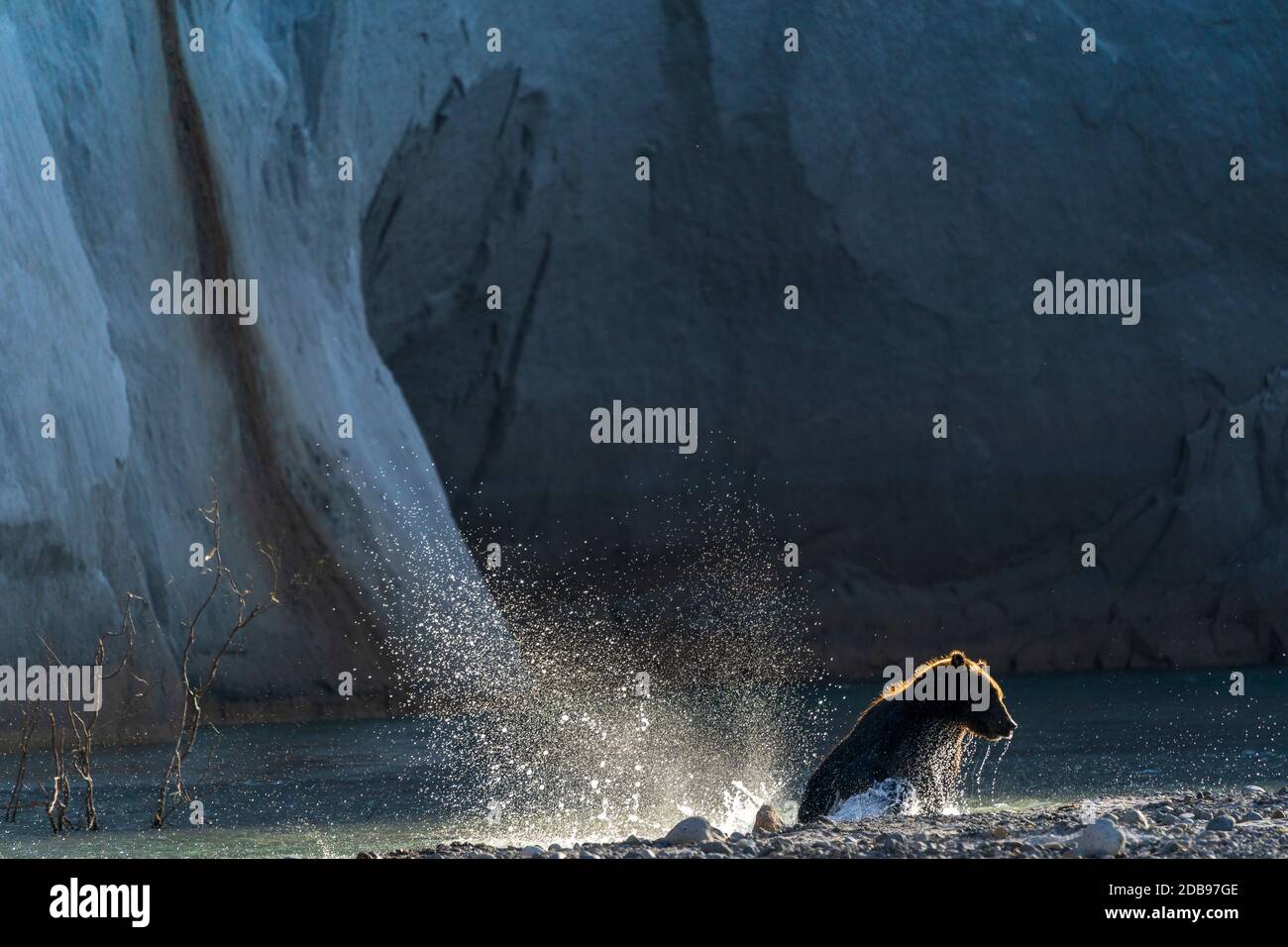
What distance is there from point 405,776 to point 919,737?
13.7 feet

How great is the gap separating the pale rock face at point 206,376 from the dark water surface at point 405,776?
1003 millimetres

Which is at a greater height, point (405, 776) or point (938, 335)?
point (938, 335)

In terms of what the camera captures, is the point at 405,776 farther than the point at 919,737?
Yes

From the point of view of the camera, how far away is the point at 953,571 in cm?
2120

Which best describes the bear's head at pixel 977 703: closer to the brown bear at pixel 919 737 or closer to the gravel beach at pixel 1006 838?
the brown bear at pixel 919 737

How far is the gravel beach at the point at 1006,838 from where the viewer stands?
A: 4730 millimetres

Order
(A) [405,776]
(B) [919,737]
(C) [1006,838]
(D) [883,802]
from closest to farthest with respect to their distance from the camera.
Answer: (C) [1006,838] → (D) [883,802] → (B) [919,737] → (A) [405,776]

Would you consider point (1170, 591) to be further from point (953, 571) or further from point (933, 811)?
point (933, 811)

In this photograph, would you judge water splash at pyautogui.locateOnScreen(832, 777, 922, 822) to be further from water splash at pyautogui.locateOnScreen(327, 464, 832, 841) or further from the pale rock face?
the pale rock face

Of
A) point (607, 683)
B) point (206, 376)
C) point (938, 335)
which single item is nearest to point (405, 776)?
point (206, 376)

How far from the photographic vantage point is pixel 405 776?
1012 centimetres

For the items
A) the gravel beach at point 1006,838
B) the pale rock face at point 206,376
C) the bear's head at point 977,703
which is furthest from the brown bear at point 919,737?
the pale rock face at point 206,376

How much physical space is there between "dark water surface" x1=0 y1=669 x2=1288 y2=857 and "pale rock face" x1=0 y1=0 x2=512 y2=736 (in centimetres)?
100

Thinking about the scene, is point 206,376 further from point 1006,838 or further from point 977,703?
point 1006,838
